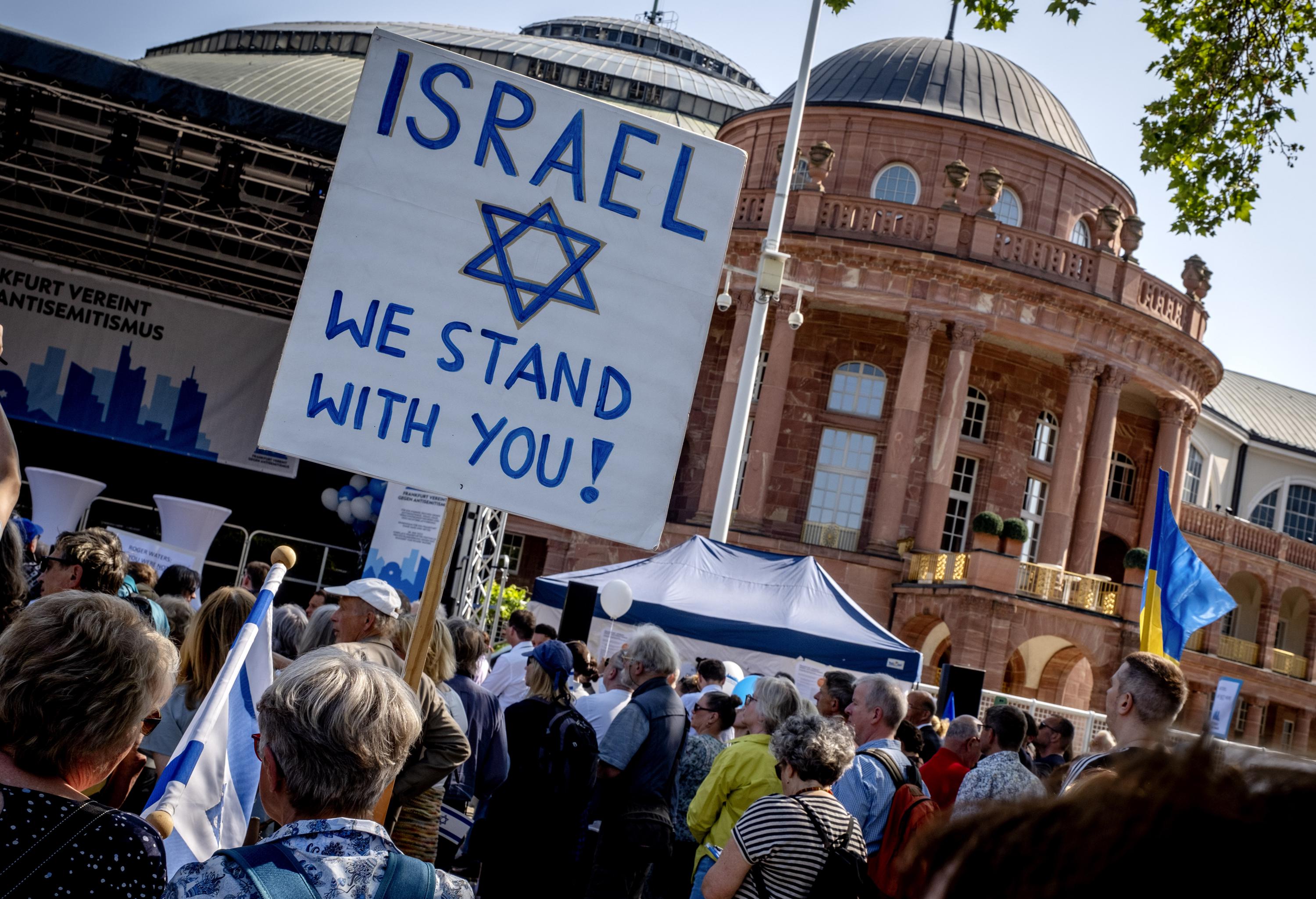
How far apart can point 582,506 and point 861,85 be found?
33.4 metres

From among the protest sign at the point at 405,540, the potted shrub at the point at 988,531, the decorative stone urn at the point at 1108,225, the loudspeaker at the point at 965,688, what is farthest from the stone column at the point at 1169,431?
the loudspeaker at the point at 965,688

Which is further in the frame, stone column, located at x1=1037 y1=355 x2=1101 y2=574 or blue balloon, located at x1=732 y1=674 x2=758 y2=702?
stone column, located at x1=1037 y1=355 x2=1101 y2=574

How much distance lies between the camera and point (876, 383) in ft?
107

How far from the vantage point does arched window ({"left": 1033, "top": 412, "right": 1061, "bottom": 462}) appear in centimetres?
3425

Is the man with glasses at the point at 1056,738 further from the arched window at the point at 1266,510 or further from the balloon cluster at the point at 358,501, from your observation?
the arched window at the point at 1266,510

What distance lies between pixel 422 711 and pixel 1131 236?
31439 millimetres

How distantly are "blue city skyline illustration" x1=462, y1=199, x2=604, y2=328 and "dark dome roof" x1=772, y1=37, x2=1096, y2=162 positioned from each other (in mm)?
31221

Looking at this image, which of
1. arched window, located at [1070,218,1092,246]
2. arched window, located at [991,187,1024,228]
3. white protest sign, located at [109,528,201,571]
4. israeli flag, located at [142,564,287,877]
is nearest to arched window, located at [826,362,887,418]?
arched window, located at [991,187,1024,228]

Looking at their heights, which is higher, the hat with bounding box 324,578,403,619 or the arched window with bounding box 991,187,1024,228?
the arched window with bounding box 991,187,1024,228

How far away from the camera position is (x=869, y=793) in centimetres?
560

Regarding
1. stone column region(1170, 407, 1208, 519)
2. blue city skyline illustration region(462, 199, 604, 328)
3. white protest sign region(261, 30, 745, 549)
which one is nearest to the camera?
white protest sign region(261, 30, 745, 549)

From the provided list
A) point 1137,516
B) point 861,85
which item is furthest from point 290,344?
point 1137,516

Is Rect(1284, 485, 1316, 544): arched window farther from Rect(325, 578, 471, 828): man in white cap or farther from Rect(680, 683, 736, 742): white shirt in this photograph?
Rect(325, 578, 471, 828): man in white cap

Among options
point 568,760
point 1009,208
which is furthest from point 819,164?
point 568,760
